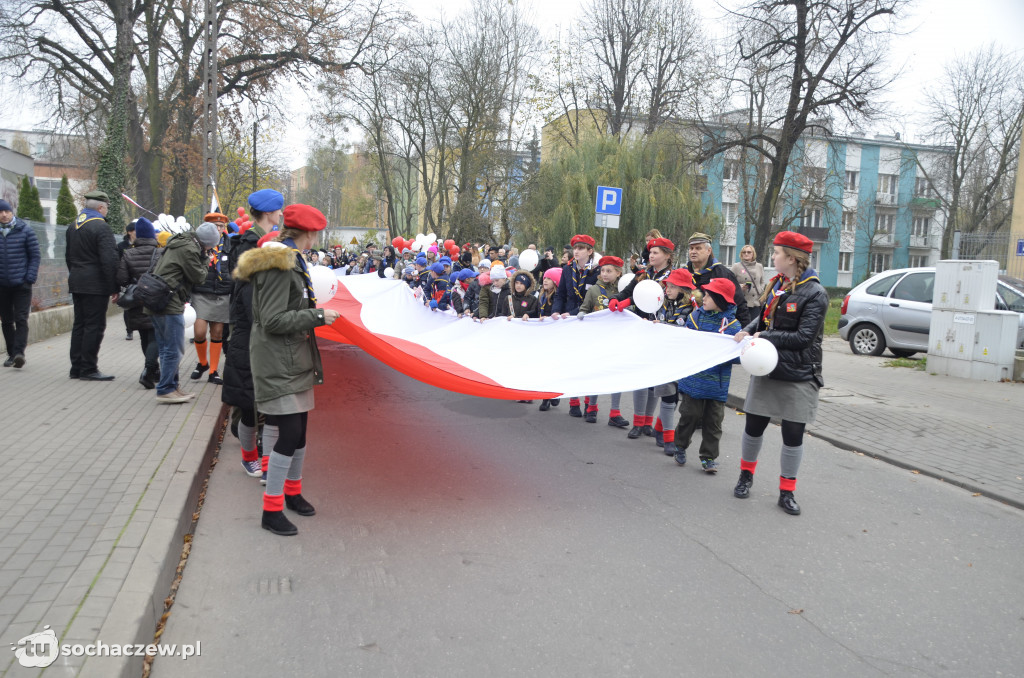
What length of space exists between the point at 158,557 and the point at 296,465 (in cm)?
123

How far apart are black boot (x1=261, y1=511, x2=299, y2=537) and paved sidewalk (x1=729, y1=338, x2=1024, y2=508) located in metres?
5.57

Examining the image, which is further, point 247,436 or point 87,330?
point 87,330

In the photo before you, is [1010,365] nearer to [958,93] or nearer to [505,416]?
[505,416]

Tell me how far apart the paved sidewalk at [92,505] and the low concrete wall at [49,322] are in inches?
172

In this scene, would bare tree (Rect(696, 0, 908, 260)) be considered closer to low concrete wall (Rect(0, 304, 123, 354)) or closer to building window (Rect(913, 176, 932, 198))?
low concrete wall (Rect(0, 304, 123, 354))

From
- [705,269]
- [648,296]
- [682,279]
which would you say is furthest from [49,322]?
[705,269]

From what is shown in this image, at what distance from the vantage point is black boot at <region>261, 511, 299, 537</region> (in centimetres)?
480

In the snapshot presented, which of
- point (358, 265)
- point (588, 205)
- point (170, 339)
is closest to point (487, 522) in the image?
point (170, 339)

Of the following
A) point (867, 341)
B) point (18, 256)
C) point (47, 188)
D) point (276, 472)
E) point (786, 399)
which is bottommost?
point (276, 472)

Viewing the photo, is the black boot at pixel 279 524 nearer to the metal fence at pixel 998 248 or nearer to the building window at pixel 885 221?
the metal fence at pixel 998 248

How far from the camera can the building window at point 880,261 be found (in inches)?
2464

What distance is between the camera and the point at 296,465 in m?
5.04

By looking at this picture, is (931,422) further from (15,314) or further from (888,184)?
(888,184)

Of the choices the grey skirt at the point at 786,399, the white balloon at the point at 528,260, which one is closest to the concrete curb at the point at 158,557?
the grey skirt at the point at 786,399
